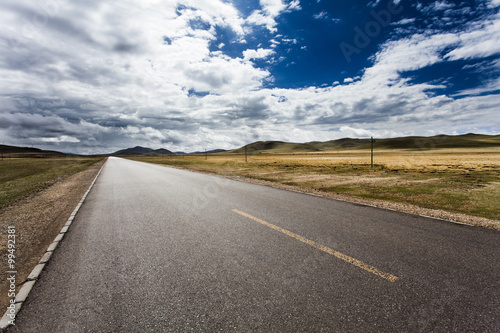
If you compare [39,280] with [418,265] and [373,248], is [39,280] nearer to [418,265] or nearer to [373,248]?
[373,248]

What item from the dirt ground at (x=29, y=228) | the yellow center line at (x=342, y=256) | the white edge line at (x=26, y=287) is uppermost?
the yellow center line at (x=342, y=256)

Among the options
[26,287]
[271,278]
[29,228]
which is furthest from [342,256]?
[29,228]

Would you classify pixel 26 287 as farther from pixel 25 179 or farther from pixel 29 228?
pixel 25 179

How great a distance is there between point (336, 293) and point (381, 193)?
1075cm

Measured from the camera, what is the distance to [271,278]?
3439 mm

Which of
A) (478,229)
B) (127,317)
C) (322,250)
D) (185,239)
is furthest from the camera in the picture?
(478,229)

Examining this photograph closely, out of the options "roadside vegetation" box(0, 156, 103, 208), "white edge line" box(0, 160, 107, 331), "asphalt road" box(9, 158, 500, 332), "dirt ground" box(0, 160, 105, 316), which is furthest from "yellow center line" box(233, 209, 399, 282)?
"roadside vegetation" box(0, 156, 103, 208)

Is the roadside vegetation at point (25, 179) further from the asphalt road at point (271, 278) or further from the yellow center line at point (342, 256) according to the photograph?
the yellow center line at point (342, 256)

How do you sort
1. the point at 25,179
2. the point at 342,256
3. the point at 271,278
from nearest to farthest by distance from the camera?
1. the point at 271,278
2. the point at 342,256
3. the point at 25,179

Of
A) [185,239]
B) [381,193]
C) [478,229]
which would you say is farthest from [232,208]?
[381,193]

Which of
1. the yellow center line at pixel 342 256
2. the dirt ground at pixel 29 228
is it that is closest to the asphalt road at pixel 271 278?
the yellow center line at pixel 342 256

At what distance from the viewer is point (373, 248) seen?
14.6 feet

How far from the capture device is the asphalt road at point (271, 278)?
2617 mm

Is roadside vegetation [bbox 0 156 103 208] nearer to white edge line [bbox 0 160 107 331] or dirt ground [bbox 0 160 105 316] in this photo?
dirt ground [bbox 0 160 105 316]
